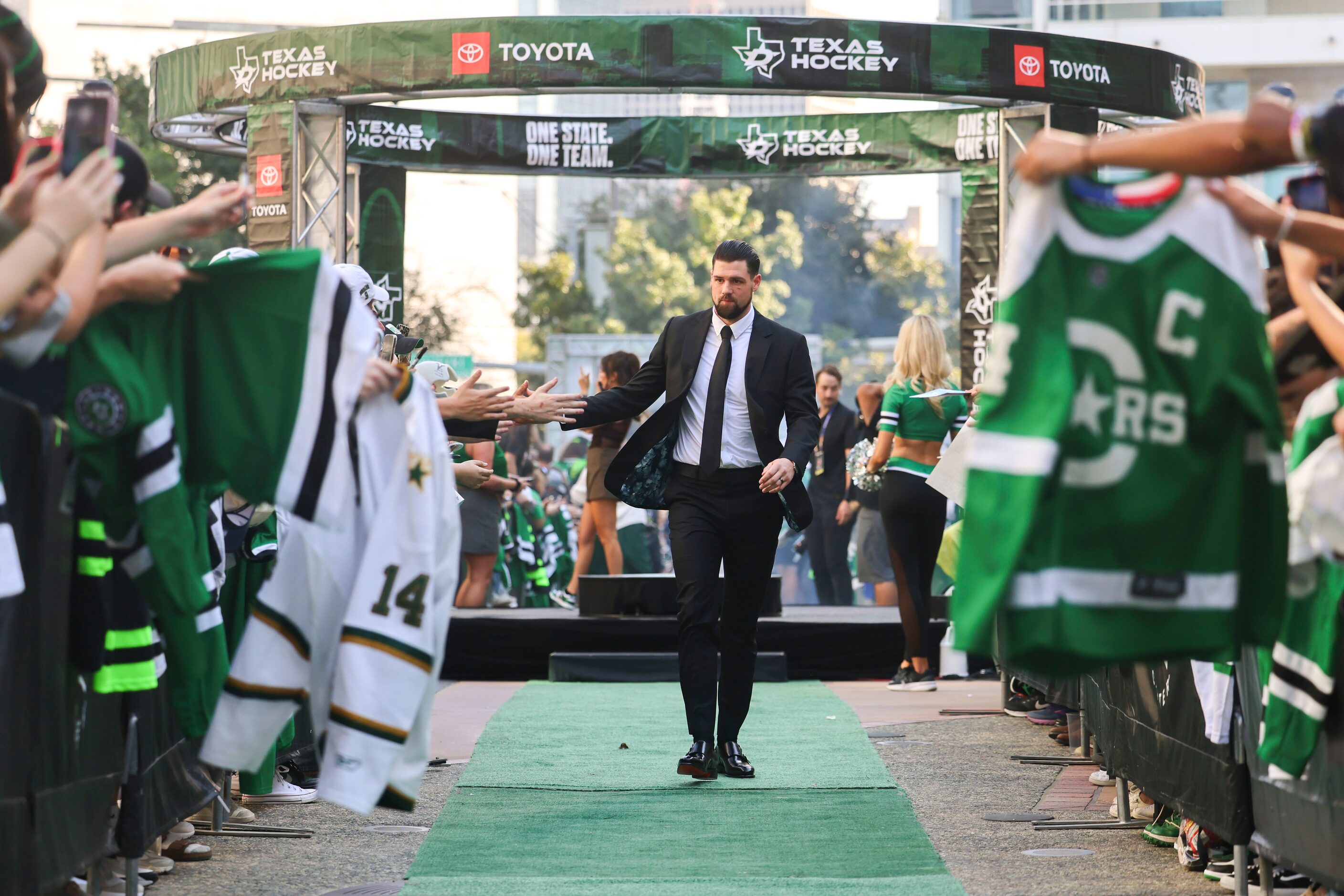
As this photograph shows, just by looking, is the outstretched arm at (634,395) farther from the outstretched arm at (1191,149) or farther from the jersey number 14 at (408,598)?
the outstretched arm at (1191,149)

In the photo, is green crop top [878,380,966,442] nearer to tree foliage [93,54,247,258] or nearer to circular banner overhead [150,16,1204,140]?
circular banner overhead [150,16,1204,140]

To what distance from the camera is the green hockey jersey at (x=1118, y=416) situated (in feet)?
10.3

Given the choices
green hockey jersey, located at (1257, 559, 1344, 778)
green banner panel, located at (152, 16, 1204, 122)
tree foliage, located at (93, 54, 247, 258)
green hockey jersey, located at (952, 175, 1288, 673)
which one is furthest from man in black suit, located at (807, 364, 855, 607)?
tree foliage, located at (93, 54, 247, 258)

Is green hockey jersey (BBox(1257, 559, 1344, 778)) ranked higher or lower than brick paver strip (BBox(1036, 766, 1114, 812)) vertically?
higher

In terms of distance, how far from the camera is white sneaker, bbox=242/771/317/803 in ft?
20.7

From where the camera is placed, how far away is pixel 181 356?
3.61 meters

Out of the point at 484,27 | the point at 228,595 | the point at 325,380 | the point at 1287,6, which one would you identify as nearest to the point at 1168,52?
the point at 484,27

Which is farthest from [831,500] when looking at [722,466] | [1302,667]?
[1302,667]

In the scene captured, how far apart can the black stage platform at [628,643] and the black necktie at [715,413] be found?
170 inches

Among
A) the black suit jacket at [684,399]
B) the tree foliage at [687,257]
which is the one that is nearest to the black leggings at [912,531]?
the black suit jacket at [684,399]

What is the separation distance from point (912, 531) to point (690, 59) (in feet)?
14.6

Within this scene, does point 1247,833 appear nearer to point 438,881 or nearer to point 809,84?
point 438,881

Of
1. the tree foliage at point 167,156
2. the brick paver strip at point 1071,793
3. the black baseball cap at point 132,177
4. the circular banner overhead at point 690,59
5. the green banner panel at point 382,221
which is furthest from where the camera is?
the tree foliage at point 167,156

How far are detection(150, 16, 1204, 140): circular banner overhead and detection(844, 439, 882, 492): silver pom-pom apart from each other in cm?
270
